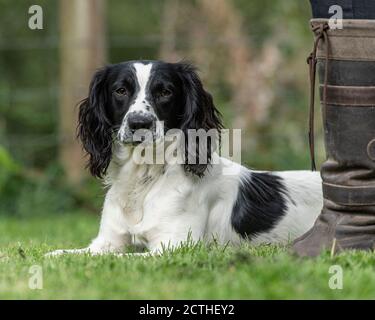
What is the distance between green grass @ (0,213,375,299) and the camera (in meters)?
3.06

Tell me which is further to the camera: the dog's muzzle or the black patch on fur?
the black patch on fur

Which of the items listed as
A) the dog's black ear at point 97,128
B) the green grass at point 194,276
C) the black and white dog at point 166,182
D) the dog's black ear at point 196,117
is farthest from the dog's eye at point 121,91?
the green grass at point 194,276

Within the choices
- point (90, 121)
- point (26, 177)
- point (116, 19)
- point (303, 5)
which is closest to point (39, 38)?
point (116, 19)

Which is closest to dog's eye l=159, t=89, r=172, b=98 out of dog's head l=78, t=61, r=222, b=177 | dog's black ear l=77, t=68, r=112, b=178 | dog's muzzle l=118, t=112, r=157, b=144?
dog's head l=78, t=61, r=222, b=177

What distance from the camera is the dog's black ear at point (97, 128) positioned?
4.93 metres

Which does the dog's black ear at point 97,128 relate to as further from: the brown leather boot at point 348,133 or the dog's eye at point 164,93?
the brown leather boot at point 348,133

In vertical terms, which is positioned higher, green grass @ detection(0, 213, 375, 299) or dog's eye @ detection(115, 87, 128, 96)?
dog's eye @ detection(115, 87, 128, 96)

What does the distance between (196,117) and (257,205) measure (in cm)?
65

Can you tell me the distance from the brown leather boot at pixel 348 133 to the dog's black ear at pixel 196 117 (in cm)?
91

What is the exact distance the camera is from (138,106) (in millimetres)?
4598

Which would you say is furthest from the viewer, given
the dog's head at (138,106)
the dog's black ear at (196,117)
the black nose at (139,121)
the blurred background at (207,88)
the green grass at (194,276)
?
the blurred background at (207,88)

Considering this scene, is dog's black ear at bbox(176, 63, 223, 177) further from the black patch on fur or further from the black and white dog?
the black patch on fur
